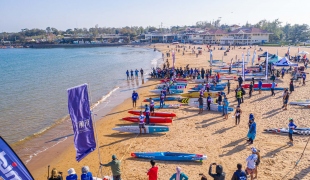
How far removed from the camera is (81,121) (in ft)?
24.5

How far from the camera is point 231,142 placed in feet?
41.8

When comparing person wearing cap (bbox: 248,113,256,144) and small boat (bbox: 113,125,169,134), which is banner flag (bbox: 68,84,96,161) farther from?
person wearing cap (bbox: 248,113,256,144)

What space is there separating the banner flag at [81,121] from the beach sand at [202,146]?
1.21m

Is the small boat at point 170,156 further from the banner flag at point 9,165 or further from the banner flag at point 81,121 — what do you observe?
the banner flag at point 9,165

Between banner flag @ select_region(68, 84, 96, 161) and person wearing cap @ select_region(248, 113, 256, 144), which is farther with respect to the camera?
person wearing cap @ select_region(248, 113, 256, 144)

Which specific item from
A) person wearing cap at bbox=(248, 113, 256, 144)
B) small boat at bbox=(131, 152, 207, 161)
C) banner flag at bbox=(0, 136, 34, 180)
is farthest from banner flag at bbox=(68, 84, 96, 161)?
person wearing cap at bbox=(248, 113, 256, 144)

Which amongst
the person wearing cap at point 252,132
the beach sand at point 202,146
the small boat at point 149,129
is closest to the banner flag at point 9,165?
the beach sand at point 202,146

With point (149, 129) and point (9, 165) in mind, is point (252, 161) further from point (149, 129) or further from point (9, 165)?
point (9, 165)

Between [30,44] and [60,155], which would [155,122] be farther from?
[30,44]

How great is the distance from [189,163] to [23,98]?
22.6 metres

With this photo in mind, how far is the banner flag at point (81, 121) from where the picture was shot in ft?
23.7

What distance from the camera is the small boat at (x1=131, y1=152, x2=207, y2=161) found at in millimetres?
10836

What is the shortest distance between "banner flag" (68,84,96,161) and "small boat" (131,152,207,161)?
4.18 meters

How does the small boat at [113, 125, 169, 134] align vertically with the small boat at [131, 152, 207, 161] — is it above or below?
above
